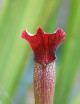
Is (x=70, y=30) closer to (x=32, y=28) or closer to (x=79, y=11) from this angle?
(x=79, y=11)

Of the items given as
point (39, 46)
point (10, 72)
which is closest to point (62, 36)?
point (39, 46)

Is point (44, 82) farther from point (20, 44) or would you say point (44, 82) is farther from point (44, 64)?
point (20, 44)

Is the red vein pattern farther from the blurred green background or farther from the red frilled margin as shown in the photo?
the blurred green background

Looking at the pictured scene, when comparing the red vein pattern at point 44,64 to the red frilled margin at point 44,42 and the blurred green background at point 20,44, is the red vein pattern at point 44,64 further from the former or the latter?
the blurred green background at point 20,44

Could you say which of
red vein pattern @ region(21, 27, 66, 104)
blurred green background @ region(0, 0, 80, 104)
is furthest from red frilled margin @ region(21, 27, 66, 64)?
blurred green background @ region(0, 0, 80, 104)

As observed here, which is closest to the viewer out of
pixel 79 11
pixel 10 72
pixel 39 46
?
pixel 39 46

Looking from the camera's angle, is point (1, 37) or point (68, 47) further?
point (68, 47)

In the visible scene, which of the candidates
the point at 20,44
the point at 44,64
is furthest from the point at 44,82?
the point at 20,44

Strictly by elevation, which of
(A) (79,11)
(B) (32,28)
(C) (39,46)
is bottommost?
(C) (39,46)
